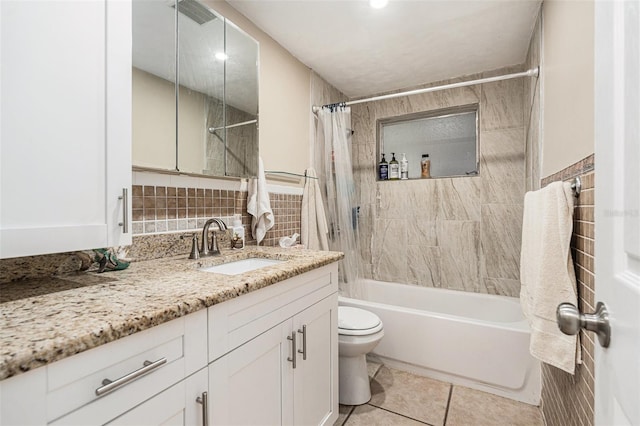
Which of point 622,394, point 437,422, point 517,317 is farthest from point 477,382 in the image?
point 622,394

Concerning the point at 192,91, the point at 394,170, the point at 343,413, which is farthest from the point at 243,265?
the point at 394,170

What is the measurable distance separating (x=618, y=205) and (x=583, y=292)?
2.62 feet

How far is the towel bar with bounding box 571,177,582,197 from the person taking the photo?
1.05 metres

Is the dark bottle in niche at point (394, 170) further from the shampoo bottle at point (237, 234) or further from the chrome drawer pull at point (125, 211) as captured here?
the chrome drawer pull at point (125, 211)

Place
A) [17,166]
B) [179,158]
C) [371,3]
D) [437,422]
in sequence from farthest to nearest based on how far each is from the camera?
[371,3]
[437,422]
[179,158]
[17,166]

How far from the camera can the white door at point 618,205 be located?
0.40m

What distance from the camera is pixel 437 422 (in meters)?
1.64

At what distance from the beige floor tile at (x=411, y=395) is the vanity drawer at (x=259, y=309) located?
0.93m

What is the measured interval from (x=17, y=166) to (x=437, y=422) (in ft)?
6.86

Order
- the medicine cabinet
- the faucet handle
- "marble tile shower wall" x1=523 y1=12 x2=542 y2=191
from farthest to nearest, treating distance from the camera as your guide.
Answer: the medicine cabinet, "marble tile shower wall" x1=523 y1=12 x2=542 y2=191, the faucet handle

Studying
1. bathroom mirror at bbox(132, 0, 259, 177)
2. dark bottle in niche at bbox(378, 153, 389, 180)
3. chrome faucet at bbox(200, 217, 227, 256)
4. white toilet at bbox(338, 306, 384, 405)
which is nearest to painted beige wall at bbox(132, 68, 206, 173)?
bathroom mirror at bbox(132, 0, 259, 177)

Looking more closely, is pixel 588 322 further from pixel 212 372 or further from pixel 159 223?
pixel 159 223

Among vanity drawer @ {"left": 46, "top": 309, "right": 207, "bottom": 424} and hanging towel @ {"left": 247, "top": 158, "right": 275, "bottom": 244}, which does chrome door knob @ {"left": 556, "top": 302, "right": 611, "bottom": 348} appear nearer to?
vanity drawer @ {"left": 46, "top": 309, "right": 207, "bottom": 424}

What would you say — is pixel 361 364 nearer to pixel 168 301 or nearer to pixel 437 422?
pixel 437 422
